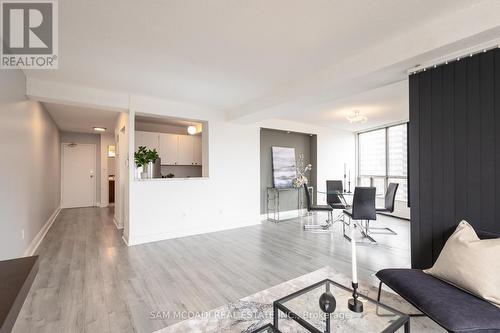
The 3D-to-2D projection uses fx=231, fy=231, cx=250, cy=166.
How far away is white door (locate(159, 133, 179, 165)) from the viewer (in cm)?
585

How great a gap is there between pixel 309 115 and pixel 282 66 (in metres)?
2.89

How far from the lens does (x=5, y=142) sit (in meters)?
2.40

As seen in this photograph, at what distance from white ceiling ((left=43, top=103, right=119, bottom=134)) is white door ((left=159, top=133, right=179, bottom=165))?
1.19m

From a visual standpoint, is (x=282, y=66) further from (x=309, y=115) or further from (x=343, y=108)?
(x=309, y=115)

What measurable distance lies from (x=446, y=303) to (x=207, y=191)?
13.1 ft

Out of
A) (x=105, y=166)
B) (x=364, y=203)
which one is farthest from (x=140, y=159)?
(x=105, y=166)

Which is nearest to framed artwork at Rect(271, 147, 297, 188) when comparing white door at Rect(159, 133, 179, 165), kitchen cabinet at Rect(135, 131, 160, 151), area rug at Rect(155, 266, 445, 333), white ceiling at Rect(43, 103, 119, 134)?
white door at Rect(159, 133, 179, 165)

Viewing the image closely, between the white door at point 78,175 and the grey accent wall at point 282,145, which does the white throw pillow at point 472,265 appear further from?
the white door at point 78,175

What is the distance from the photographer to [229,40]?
2.30 m

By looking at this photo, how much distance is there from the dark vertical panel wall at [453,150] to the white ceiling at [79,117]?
18.1ft

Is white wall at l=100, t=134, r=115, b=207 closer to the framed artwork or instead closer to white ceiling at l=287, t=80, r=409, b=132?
the framed artwork

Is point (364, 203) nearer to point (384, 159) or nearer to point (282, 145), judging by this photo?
point (282, 145)

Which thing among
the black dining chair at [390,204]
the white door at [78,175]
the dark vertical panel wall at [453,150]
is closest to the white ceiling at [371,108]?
the dark vertical panel wall at [453,150]

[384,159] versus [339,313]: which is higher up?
[384,159]
